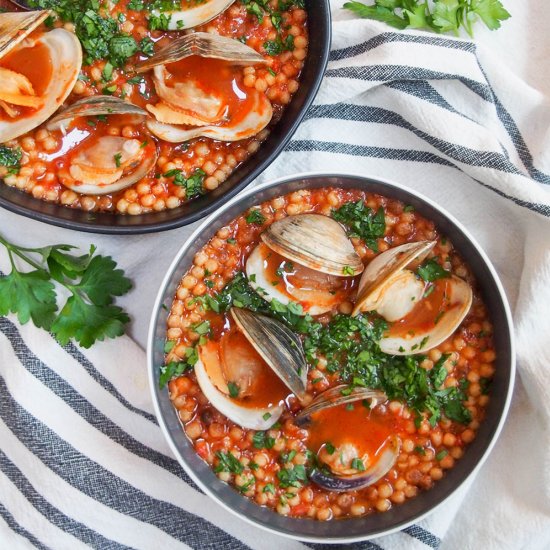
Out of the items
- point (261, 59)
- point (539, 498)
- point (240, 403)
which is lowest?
point (539, 498)

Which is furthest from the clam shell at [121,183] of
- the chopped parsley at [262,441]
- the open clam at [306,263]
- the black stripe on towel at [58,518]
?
the black stripe on towel at [58,518]

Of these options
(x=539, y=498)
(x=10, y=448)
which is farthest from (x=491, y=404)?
(x=10, y=448)

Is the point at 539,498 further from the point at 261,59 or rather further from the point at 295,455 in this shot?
the point at 261,59

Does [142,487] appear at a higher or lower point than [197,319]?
lower

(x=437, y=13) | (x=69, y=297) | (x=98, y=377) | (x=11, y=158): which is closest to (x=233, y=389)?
(x=98, y=377)

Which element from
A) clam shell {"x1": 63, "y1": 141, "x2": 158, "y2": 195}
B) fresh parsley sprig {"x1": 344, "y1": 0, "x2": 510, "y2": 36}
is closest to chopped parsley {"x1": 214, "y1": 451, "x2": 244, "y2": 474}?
clam shell {"x1": 63, "y1": 141, "x2": 158, "y2": 195}

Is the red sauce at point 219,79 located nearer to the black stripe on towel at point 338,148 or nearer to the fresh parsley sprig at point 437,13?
the black stripe on towel at point 338,148
